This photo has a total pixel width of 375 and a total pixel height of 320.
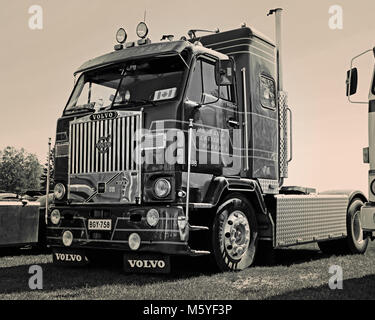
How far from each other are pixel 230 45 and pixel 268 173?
2.18 m

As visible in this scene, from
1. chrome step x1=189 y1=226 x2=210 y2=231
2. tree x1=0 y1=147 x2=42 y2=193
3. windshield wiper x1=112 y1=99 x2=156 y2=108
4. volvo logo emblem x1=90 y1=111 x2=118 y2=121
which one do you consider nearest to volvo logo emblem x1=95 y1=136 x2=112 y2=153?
volvo logo emblem x1=90 y1=111 x2=118 y2=121

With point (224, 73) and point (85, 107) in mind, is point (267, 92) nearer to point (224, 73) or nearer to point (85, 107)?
point (224, 73)

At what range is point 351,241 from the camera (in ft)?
37.1

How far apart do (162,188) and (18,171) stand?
343 feet

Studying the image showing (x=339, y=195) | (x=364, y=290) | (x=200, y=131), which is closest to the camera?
(x=364, y=290)

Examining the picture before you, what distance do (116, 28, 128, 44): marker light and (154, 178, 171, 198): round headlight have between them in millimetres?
2779

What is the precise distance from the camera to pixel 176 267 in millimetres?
8617

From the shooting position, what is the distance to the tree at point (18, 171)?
343ft

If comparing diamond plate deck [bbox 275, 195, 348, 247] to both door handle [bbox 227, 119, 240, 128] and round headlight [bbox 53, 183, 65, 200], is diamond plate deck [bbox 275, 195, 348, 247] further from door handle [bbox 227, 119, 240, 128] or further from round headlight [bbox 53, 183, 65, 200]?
round headlight [bbox 53, 183, 65, 200]

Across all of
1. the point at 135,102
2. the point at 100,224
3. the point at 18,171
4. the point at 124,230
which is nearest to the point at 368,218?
the point at 124,230

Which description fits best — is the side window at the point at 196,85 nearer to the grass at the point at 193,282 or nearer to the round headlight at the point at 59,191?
the grass at the point at 193,282

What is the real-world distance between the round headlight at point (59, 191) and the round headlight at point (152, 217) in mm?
1805
